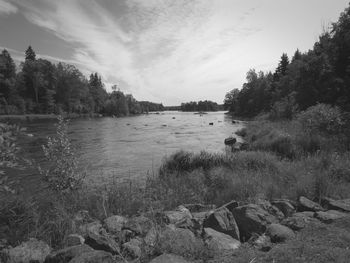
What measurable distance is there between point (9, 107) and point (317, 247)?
260 ft

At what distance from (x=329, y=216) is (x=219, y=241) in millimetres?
2352

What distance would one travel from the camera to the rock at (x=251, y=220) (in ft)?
16.1

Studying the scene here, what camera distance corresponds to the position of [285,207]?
5.93 meters

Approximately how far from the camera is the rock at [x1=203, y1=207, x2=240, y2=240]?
4754 millimetres

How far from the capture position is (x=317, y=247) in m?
3.76

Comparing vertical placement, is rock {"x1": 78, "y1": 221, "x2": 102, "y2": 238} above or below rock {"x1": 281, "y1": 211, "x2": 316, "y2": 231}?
below

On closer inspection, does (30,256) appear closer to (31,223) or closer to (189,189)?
(31,223)

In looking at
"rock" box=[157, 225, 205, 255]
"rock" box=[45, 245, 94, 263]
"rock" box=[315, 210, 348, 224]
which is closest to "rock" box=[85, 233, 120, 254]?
"rock" box=[45, 245, 94, 263]

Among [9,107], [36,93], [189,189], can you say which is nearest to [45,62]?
[36,93]

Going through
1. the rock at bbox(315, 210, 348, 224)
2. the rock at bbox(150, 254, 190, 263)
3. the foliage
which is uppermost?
the foliage

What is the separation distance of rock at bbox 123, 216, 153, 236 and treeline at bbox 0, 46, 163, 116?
72.5m

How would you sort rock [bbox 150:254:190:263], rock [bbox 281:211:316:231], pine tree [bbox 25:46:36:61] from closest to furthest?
1. rock [bbox 150:254:190:263]
2. rock [bbox 281:211:316:231]
3. pine tree [bbox 25:46:36:61]

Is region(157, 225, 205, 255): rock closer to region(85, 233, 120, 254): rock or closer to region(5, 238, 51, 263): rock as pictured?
region(85, 233, 120, 254): rock

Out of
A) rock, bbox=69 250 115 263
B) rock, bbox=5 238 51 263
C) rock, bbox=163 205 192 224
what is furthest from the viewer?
rock, bbox=163 205 192 224
